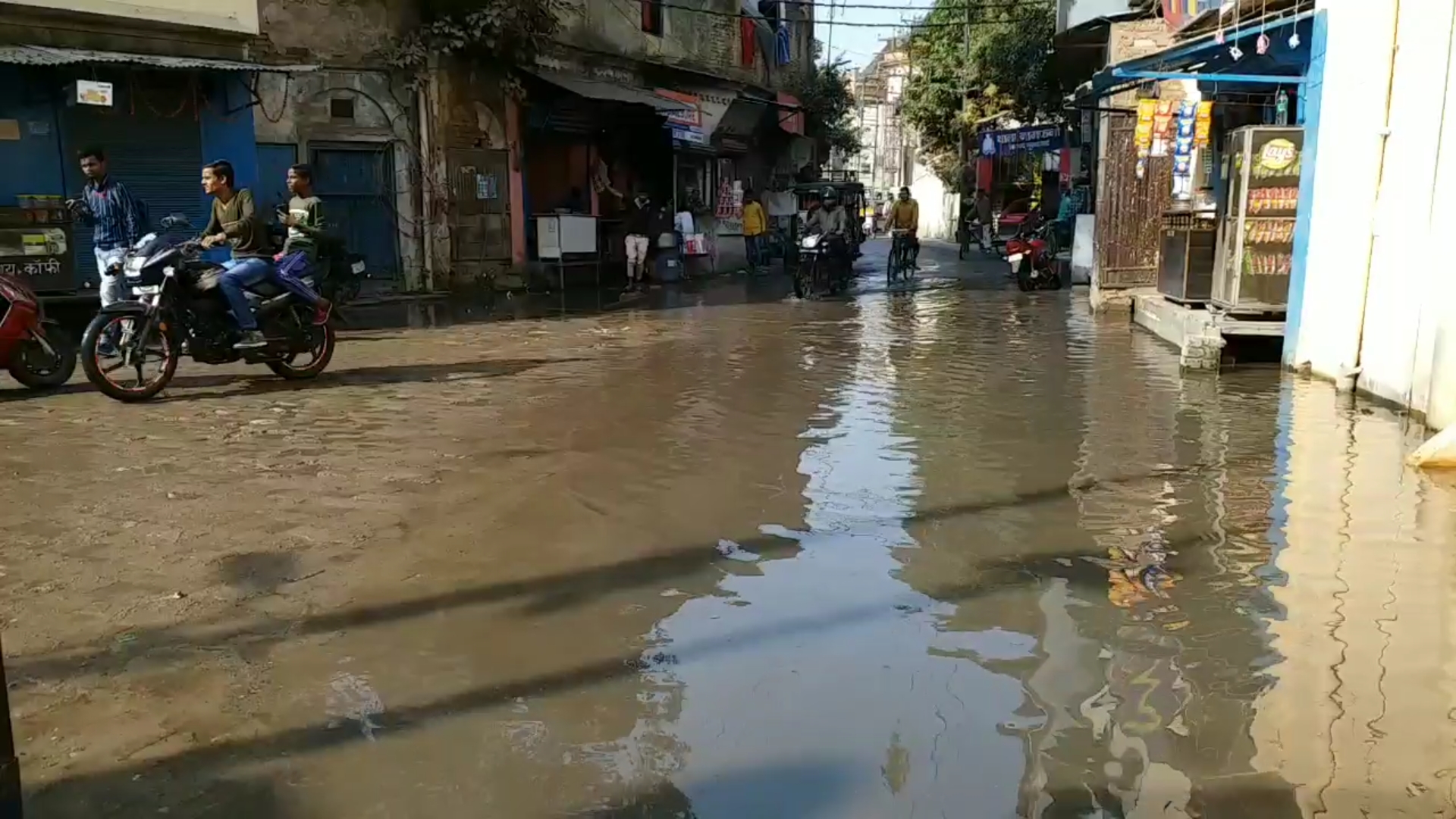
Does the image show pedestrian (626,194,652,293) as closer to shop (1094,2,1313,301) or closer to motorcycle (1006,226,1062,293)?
motorcycle (1006,226,1062,293)

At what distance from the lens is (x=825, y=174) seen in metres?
45.8

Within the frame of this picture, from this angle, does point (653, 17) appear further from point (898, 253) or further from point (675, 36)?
point (898, 253)

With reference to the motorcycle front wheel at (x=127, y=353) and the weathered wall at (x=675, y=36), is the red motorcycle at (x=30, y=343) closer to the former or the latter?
the motorcycle front wheel at (x=127, y=353)

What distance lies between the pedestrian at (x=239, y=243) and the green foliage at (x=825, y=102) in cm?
2078

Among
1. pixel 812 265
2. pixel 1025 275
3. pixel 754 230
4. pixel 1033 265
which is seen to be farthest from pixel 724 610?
pixel 754 230

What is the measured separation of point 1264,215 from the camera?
1055 cm

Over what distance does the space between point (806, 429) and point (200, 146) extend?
11166 millimetres

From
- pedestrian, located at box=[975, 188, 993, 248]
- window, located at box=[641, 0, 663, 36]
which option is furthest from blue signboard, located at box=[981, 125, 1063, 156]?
window, located at box=[641, 0, 663, 36]

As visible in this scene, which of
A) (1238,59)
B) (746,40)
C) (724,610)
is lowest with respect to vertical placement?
(724,610)

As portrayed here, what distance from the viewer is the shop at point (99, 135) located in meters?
12.3

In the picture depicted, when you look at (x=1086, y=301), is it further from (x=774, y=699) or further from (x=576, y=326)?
(x=774, y=699)

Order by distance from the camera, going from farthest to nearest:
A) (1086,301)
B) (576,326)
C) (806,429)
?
(1086,301) < (576,326) < (806,429)

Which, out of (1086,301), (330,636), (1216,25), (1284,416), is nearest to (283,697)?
(330,636)

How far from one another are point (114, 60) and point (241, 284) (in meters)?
6.14
